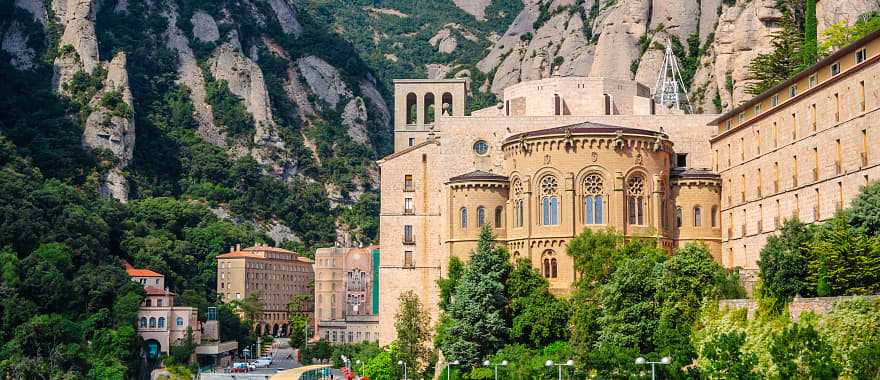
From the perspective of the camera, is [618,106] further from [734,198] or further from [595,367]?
[595,367]

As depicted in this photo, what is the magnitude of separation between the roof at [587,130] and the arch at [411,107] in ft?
118

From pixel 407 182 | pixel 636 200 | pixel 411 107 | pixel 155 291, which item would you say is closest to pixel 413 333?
pixel 407 182

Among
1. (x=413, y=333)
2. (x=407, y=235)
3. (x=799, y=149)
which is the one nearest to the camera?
(x=799, y=149)

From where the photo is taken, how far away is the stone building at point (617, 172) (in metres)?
65.9

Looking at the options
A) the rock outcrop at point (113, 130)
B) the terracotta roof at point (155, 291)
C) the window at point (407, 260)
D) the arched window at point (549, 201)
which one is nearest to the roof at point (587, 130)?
the arched window at point (549, 201)

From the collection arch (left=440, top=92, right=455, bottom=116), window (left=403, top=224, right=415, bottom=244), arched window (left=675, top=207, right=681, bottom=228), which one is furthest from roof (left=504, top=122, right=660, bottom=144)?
Result: arch (left=440, top=92, right=455, bottom=116)

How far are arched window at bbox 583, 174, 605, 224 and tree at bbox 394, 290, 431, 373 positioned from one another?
1434cm

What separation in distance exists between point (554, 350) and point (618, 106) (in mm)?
24175

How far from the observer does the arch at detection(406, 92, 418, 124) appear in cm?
11538

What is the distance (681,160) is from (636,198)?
726 cm

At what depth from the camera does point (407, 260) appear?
291 feet

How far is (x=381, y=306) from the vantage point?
296 ft

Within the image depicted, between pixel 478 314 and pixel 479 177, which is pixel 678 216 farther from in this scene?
pixel 478 314

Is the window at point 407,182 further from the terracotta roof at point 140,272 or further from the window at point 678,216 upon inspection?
the terracotta roof at point 140,272
